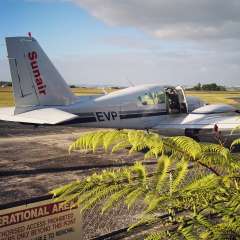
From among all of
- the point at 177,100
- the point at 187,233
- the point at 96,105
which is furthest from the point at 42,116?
the point at 187,233

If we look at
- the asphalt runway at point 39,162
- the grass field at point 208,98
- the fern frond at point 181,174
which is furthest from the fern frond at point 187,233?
the grass field at point 208,98

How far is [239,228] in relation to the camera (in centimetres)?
226

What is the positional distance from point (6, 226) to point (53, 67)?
1335cm

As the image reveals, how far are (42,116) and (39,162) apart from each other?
1964 millimetres

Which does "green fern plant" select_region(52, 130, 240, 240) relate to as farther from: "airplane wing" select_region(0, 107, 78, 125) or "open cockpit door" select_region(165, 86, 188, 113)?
"open cockpit door" select_region(165, 86, 188, 113)

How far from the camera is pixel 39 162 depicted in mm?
15289

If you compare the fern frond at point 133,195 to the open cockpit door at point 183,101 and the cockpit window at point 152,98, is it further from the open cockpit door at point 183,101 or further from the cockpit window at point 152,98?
the open cockpit door at point 183,101

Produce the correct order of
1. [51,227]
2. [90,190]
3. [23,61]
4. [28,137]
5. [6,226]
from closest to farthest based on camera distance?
[90,190] < [6,226] < [51,227] < [23,61] < [28,137]

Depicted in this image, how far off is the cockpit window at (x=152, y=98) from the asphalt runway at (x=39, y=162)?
2909mm

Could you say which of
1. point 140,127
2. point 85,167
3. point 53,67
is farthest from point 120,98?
point 85,167

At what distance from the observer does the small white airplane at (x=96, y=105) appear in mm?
17031

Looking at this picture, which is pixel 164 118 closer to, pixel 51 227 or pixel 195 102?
pixel 195 102

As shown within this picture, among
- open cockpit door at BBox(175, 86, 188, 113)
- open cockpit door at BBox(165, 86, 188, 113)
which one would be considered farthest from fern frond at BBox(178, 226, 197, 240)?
open cockpit door at BBox(175, 86, 188, 113)

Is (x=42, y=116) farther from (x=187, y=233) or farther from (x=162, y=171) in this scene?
(x=187, y=233)
